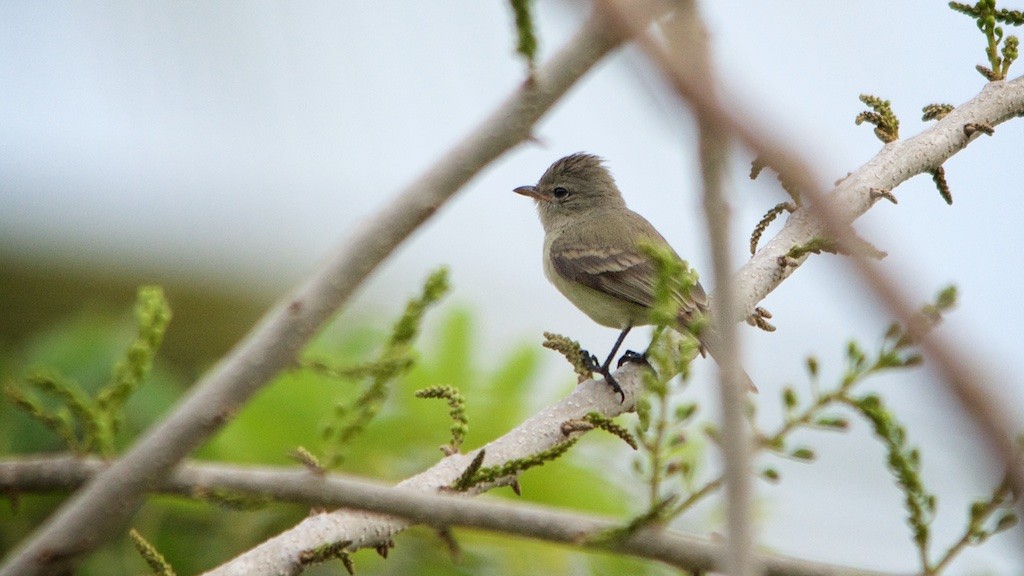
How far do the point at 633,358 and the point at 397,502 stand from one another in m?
3.30

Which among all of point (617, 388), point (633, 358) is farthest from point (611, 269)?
point (617, 388)

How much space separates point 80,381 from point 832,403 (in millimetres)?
4347

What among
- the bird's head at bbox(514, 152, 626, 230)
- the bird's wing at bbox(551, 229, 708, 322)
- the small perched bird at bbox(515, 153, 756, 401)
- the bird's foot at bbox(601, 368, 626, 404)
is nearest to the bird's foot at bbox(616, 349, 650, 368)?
the small perched bird at bbox(515, 153, 756, 401)

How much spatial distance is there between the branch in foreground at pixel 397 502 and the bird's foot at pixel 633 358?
2.76 metres

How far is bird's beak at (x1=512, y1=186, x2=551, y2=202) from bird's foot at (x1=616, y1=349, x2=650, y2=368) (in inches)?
99.9

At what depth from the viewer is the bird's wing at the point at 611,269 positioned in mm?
5551

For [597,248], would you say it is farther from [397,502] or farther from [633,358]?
A: [397,502]

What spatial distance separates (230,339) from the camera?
800 centimetres

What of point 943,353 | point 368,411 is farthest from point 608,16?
point 368,411

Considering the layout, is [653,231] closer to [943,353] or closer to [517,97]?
[517,97]

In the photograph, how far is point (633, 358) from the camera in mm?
4703

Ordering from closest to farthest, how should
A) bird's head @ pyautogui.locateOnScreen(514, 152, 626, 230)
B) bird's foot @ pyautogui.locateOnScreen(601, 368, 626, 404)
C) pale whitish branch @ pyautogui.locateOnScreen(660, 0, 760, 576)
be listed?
pale whitish branch @ pyautogui.locateOnScreen(660, 0, 760, 576) < bird's foot @ pyautogui.locateOnScreen(601, 368, 626, 404) < bird's head @ pyautogui.locateOnScreen(514, 152, 626, 230)

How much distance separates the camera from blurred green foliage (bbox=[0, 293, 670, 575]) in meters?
4.86

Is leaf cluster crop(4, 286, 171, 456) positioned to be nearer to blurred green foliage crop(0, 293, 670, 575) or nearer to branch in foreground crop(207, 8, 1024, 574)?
branch in foreground crop(207, 8, 1024, 574)
